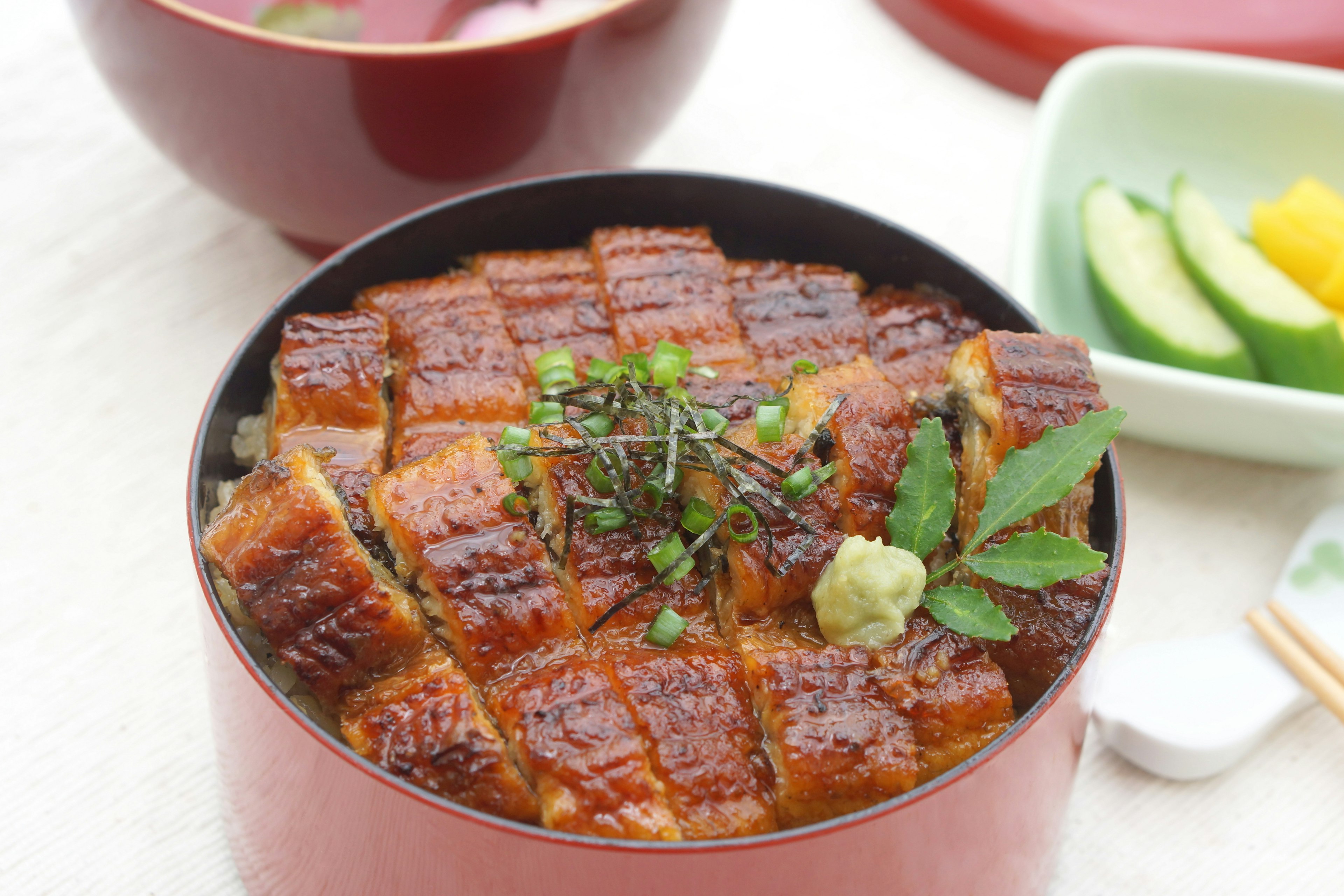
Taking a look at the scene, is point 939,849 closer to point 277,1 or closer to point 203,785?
point 203,785

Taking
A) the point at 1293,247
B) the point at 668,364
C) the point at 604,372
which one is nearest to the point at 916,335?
the point at 668,364

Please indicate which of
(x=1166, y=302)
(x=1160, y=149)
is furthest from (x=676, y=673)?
(x=1160, y=149)

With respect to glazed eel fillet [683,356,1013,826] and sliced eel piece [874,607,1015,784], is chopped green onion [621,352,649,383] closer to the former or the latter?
glazed eel fillet [683,356,1013,826]

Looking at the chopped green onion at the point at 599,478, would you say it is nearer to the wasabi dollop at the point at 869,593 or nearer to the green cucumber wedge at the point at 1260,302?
the wasabi dollop at the point at 869,593

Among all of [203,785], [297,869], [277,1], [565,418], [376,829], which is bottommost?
[203,785]

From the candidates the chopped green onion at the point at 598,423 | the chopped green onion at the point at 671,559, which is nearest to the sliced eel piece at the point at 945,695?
the chopped green onion at the point at 671,559
